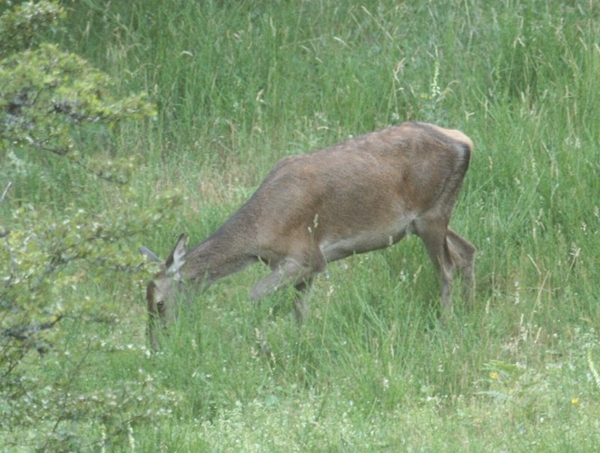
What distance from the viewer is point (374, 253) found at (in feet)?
31.1

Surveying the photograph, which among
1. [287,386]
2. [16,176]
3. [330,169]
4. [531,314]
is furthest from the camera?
[16,176]

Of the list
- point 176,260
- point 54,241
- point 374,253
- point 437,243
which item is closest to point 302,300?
point 374,253

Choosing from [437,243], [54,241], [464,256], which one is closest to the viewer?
[54,241]

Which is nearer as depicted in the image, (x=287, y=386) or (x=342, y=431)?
(x=342, y=431)

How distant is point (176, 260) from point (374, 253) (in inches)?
69.8

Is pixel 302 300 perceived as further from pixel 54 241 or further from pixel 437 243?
pixel 54 241

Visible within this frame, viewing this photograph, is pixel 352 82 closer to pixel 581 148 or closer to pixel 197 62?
pixel 197 62

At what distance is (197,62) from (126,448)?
667cm

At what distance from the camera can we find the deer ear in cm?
853

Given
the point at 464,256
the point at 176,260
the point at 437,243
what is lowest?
the point at 464,256

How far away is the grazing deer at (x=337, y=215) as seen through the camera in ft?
28.8

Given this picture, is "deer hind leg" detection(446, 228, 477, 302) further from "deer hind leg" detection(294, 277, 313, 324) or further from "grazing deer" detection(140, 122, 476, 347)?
"deer hind leg" detection(294, 277, 313, 324)

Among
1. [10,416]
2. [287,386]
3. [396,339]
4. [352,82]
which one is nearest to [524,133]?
[352,82]

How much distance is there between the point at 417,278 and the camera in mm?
9023
